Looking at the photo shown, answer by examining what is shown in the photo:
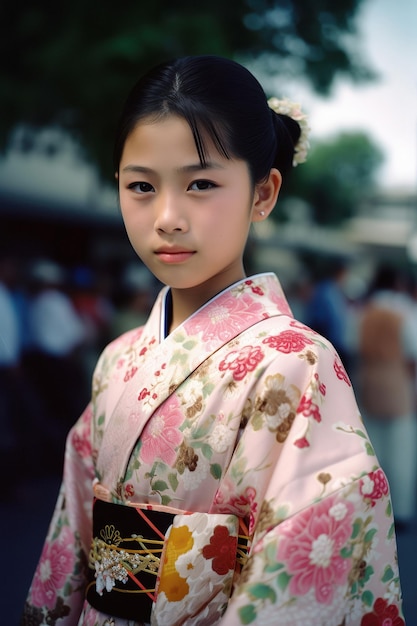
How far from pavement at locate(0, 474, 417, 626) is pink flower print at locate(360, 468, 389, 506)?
1.91 m

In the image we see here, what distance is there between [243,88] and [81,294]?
17.2 feet

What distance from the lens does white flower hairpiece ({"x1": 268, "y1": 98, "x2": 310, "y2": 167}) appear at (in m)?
1.49

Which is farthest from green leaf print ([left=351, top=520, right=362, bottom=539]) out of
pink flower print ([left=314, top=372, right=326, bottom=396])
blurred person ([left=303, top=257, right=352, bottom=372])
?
blurred person ([left=303, top=257, right=352, bottom=372])

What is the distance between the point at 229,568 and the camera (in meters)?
1.17

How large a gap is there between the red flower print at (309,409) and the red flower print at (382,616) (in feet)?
1.15

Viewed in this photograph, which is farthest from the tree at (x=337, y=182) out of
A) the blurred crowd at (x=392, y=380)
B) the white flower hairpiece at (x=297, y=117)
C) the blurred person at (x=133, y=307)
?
the white flower hairpiece at (x=297, y=117)

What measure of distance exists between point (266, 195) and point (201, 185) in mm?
202

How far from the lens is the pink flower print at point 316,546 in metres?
1.06

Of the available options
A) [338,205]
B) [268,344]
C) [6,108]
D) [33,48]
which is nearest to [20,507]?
[6,108]

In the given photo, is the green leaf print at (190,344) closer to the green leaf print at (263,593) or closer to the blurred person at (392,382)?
the green leaf print at (263,593)

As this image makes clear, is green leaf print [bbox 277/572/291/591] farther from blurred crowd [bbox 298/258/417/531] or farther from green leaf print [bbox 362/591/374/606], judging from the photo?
blurred crowd [bbox 298/258/417/531]

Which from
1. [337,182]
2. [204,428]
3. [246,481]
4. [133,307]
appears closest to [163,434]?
[204,428]

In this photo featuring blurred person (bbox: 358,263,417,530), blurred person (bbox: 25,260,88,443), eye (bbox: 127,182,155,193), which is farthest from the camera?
blurred person (bbox: 25,260,88,443)

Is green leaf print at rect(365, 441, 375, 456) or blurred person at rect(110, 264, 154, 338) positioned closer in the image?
green leaf print at rect(365, 441, 375, 456)
